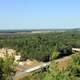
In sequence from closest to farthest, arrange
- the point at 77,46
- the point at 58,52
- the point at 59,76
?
the point at 59,76 < the point at 58,52 < the point at 77,46

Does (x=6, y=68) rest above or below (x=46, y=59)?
above

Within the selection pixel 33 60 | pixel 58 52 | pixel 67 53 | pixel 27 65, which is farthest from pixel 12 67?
pixel 67 53

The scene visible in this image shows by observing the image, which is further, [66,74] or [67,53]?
[67,53]

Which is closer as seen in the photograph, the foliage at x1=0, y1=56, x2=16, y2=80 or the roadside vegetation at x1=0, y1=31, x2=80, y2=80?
the roadside vegetation at x1=0, y1=31, x2=80, y2=80

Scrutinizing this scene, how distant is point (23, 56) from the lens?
57.0m

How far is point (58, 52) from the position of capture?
63625mm

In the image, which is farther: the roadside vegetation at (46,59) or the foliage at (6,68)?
the foliage at (6,68)

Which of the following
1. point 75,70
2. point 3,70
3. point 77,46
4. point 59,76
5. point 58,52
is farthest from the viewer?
point 77,46

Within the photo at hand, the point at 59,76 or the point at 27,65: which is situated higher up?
the point at 59,76

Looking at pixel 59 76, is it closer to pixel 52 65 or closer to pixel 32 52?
pixel 52 65

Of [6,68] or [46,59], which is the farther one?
[46,59]

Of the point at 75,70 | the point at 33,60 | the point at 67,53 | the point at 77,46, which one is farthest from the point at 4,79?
the point at 77,46

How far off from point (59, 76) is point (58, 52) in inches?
1701

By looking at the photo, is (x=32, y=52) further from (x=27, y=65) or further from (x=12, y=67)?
(x=12, y=67)
